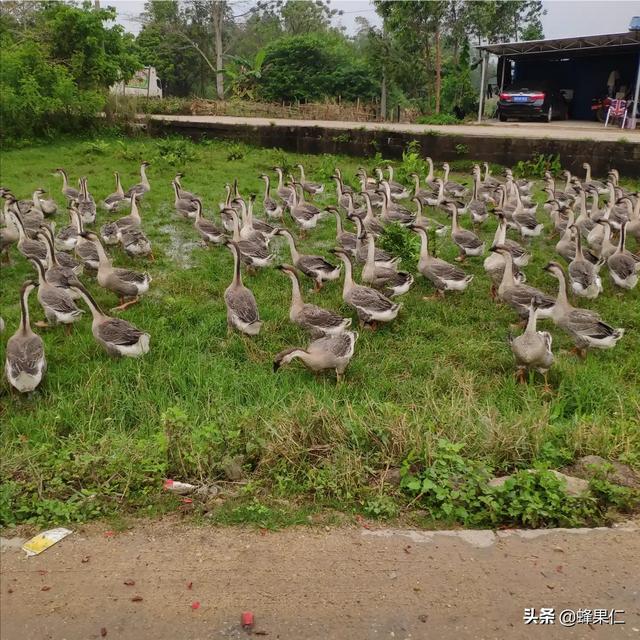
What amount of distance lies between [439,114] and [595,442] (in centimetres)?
2550

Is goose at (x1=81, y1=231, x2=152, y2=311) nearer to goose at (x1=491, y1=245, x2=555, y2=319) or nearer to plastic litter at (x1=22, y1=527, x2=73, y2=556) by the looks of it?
plastic litter at (x1=22, y1=527, x2=73, y2=556)

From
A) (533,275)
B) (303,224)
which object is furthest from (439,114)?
(533,275)

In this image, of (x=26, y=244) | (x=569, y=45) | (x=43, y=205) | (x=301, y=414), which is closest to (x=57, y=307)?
(x=26, y=244)

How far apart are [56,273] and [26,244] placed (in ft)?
6.46

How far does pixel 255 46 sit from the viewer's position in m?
52.6

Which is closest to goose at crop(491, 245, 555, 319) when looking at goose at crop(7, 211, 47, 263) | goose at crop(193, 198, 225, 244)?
goose at crop(193, 198, 225, 244)

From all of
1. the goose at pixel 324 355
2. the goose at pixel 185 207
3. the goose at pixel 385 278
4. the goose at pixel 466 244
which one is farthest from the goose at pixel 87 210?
the goose at pixel 324 355

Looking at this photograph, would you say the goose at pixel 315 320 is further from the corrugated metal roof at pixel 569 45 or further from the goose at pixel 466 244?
the corrugated metal roof at pixel 569 45

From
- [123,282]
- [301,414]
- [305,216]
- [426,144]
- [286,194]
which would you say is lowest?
[301,414]

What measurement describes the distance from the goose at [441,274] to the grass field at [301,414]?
21 centimetres

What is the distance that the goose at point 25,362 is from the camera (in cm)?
596

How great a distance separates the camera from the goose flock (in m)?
6.63

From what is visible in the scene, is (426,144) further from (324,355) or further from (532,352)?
(324,355)

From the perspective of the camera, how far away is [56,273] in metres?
8.12
